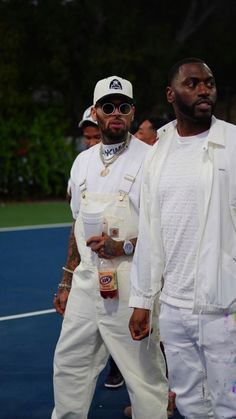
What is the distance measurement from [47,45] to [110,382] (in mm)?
20153

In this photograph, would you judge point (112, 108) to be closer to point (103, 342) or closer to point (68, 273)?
point (68, 273)

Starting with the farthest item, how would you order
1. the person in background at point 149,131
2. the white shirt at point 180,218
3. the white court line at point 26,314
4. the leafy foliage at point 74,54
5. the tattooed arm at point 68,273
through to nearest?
the leafy foliage at point 74,54 < the white court line at point 26,314 < the person in background at point 149,131 < the tattooed arm at point 68,273 < the white shirt at point 180,218

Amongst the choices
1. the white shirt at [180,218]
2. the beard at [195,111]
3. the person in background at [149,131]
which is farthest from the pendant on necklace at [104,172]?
the person in background at [149,131]

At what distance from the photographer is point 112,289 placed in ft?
16.3

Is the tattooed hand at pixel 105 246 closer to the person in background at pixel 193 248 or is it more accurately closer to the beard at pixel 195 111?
the person in background at pixel 193 248

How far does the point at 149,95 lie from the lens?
27.1m

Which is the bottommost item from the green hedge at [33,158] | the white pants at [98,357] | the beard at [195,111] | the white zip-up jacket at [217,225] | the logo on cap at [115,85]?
the green hedge at [33,158]

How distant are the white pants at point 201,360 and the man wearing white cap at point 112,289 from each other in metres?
0.72

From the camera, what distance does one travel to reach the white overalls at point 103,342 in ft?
16.4

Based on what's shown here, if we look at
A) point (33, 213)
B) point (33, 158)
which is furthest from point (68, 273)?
point (33, 158)

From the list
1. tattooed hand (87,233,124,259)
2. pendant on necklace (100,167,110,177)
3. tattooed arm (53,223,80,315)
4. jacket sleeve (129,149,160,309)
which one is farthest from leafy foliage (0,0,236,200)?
jacket sleeve (129,149,160,309)

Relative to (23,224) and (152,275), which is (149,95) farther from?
(152,275)

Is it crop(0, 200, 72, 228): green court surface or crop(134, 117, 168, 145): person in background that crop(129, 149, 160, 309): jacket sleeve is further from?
crop(0, 200, 72, 228): green court surface

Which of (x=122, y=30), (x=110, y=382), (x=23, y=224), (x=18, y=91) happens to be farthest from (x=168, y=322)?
(x=122, y=30)
